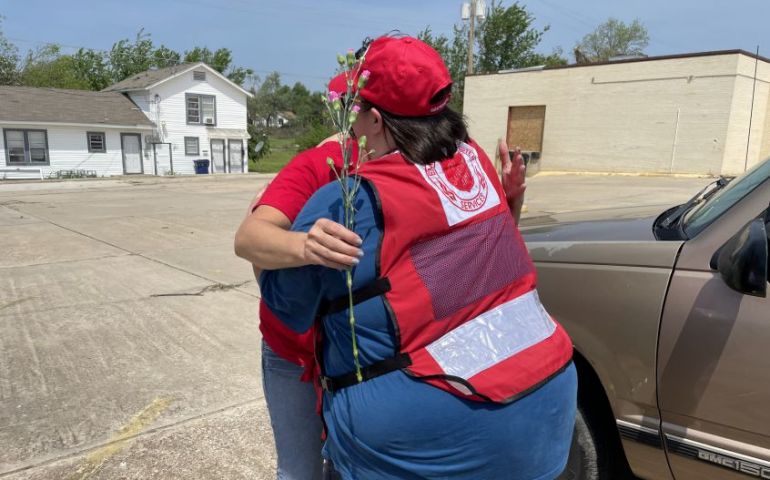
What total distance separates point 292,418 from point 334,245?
83 centimetres

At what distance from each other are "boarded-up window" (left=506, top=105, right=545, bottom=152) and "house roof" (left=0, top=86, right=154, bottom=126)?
65.8ft

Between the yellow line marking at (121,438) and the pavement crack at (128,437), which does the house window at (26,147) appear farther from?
the pavement crack at (128,437)

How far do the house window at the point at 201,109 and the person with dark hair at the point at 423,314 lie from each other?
36.0 meters

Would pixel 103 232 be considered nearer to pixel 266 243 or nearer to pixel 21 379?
pixel 21 379

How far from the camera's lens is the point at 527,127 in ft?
97.2

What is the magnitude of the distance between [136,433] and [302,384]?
82.1 inches

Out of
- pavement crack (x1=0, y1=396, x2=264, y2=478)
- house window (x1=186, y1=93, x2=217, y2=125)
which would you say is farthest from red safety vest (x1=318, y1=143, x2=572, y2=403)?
house window (x1=186, y1=93, x2=217, y2=125)

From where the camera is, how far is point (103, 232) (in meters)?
10.9

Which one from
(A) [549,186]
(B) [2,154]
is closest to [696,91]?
(A) [549,186]

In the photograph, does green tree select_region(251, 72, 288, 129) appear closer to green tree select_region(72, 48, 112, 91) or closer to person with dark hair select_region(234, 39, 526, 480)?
green tree select_region(72, 48, 112, 91)

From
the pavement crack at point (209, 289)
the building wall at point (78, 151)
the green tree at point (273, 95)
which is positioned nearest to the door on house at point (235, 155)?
the building wall at point (78, 151)

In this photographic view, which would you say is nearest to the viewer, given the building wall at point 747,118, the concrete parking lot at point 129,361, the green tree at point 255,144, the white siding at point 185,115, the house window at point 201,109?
the concrete parking lot at point 129,361

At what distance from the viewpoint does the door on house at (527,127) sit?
1141 inches

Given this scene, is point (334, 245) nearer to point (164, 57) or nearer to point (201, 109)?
point (201, 109)
